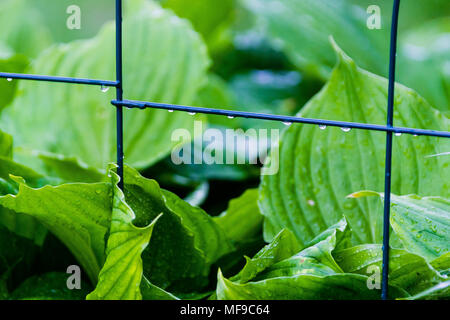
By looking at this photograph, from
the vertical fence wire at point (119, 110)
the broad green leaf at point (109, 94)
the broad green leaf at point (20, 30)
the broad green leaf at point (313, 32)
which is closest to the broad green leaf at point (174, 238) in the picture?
the vertical fence wire at point (119, 110)

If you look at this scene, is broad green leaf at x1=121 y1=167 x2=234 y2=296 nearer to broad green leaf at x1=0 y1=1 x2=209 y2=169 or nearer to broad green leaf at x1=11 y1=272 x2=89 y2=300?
broad green leaf at x1=11 y1=272 x2=89 y2=300

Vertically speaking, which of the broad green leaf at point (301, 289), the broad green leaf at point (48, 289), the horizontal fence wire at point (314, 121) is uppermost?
the horizontal fence wire at point (314, 121)

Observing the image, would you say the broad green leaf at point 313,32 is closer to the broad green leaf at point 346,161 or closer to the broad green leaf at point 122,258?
the broad green leaf at point 346,161

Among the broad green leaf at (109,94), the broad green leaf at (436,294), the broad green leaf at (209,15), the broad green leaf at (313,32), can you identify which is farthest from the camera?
the broad green leaf at (209,15)

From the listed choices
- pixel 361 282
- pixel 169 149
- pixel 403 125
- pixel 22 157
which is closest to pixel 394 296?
pixel 361 282

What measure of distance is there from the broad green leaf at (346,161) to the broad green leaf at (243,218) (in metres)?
0.04

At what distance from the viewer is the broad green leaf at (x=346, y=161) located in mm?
702

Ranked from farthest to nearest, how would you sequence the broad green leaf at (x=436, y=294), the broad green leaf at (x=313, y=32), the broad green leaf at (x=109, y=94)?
the broad green leaf at (x=313, y=32) → the broad green leaf at (x=109, y=94) → the broad green leaf at (x=436, y=294)

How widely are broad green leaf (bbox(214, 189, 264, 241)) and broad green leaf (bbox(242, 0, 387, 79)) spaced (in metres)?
0.44

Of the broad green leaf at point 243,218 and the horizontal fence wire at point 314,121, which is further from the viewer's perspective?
the broad green leaf at point 243,218

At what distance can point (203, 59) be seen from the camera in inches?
38.9

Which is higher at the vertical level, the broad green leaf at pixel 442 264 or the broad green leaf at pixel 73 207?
the broad green leaf at pixel 73 207

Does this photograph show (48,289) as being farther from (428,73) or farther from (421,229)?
(428,73)

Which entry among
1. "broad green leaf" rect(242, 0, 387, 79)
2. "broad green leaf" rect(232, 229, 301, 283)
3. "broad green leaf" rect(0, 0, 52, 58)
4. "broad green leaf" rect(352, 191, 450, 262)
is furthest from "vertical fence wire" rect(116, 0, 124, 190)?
"broad green leaf" rect(0, 0, 52, 58)
